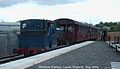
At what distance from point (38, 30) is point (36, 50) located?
170 cm

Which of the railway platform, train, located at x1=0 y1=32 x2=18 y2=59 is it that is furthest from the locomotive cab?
the railway platform

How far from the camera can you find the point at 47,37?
26484mm

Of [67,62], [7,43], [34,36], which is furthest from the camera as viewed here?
[7,43]

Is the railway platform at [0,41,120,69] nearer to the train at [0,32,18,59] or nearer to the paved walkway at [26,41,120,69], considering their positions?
the paved walkway at [26,41,120,69]

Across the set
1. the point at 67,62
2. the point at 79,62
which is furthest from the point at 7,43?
the point at 79,62

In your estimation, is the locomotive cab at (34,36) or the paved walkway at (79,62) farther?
the locomotive cab at (34,36)

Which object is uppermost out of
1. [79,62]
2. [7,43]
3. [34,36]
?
[34,36]

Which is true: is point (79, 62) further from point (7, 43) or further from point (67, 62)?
point (7, 43)

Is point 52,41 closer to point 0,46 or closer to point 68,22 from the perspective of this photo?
point 0,46

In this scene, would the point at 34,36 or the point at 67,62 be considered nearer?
the point at 67,62

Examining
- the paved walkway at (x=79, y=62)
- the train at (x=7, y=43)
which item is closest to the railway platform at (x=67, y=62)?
the paved walkway at (x=79, y=62)

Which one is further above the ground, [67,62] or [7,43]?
[67,62]

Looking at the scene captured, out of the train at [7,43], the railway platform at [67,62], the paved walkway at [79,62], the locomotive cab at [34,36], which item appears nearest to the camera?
the railway platform at [67,62]

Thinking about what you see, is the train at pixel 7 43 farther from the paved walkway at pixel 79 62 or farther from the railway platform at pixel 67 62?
the paved walkway at pixel 79 62
